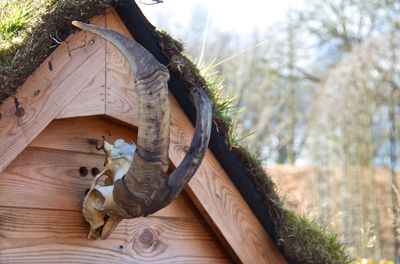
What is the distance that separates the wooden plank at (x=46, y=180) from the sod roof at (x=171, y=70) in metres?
0.40

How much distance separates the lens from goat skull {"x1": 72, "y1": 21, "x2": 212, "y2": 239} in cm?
328

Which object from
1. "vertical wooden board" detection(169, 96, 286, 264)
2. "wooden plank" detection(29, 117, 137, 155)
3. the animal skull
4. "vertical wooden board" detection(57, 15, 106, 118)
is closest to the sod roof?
"vertical wooden board" detection(169, 96, 286, 264)

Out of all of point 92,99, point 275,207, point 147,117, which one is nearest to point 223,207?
point 275,207

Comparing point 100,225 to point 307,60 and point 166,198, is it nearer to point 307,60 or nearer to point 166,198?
point 166,198

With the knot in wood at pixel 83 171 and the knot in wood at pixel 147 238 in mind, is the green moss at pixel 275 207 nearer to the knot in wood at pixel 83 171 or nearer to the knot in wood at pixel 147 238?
the knot in wood at pixel 147 238

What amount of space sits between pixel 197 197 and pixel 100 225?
0.62 metres

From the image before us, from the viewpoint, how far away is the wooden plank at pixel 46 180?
11.9ft

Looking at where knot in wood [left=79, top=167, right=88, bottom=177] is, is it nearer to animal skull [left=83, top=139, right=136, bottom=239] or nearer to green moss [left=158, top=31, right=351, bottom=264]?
animal skull [left=83, top=139, right=136, bottom=239]

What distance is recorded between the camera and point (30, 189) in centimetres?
368

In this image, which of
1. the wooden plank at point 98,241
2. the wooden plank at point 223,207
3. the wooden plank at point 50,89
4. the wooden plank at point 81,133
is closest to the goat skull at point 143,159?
the wooden plank at point 98,241

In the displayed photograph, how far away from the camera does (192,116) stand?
414 cm

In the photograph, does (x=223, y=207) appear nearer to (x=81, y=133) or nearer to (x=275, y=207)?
(x=275, y=207)

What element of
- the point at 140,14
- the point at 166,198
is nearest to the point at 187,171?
the point at 166,198

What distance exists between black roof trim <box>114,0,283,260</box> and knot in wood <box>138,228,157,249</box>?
1.74ft
